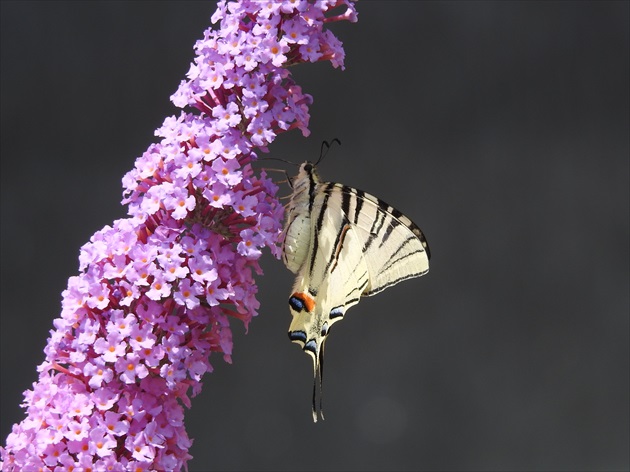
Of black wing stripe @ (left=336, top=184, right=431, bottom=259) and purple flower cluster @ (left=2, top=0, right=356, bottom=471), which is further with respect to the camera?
black wing stripe @ (left=336, top=184, right=431, bottom=259)

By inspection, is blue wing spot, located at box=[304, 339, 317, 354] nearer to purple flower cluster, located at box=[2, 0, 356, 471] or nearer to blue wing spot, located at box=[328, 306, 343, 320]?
blue wing spot, located at box=[328, 306, 343, 320]

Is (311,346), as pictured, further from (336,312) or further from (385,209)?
(385,209)

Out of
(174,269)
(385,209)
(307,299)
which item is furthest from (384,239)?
(174,269)

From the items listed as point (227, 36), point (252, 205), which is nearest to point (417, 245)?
point (252, 205)

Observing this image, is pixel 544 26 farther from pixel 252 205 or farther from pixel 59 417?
pixel 59 417

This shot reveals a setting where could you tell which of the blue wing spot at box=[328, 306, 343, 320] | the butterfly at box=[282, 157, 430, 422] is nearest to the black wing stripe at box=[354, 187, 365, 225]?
the butterfly at box=[282, 157, 430, 422]

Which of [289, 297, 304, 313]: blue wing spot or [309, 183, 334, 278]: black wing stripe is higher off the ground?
[309, 183, 334, 278]: black wing stripe

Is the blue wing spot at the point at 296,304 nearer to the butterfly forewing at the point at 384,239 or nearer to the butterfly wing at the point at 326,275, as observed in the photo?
the butterfly wing at the point at 326,275
